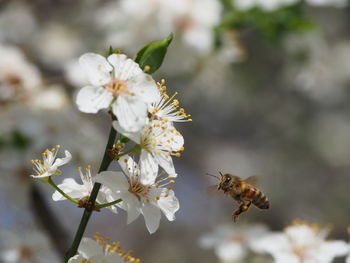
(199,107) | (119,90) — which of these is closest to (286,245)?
(119,90)

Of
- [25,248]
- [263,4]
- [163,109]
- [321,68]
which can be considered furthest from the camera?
[321,68]

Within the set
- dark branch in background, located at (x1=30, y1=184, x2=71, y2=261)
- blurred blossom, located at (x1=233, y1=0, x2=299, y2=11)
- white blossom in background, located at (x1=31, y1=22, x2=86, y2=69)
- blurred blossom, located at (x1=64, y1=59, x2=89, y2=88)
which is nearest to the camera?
dark branch in background, located at (x1=30, y1=184, x2=71, y2=261)

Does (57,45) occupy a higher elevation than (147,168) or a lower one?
higher

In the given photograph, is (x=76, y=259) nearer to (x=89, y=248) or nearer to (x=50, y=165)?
(x=89, y=248)

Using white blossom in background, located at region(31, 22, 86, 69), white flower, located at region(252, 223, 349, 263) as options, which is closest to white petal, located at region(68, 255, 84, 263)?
white flower, located at region(252, 223, 349, 263)

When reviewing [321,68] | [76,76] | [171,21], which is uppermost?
[321,68]

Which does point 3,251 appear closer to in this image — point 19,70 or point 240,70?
point 19,70

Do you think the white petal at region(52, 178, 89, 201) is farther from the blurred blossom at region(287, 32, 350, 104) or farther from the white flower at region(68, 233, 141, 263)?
the blurred blossom at region(287, 32, 350, 104)

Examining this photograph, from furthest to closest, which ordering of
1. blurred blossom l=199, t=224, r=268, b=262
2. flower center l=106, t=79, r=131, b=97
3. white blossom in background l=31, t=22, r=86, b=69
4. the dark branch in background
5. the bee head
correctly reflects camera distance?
1. white blossom in background l=31, t=22, r=86, b=69
2. the dark branch in background
3. blurred blossom l=199, t=224, r=268, b=262
4. the bee head
5. flower center l=106, t=79, r=131, b=97
